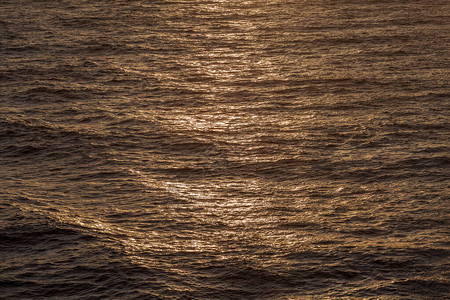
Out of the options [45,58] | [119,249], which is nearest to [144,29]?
[45,58]

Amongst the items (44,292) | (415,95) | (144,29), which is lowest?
(44,292)

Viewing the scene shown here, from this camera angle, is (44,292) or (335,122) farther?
(335,122)

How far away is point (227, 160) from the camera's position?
5148mm

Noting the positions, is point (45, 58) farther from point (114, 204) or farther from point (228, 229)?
point (228, 229)

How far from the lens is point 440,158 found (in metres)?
5.10

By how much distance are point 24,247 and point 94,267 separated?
1.83ft

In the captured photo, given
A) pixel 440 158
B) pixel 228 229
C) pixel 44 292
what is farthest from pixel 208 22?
pixel 44 292

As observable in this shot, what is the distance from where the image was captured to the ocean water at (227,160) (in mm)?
3748

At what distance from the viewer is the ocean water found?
12.3ft

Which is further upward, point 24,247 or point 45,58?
point 45,58

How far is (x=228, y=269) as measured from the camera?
374 cm

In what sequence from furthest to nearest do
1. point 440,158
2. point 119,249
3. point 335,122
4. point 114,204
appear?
point 335,122
point 440,158
point 114,204
point 119,249

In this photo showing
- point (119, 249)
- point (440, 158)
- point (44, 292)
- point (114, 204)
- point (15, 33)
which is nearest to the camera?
point (44, 292)

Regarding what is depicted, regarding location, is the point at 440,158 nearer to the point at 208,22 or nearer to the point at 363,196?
the point at 363,196
